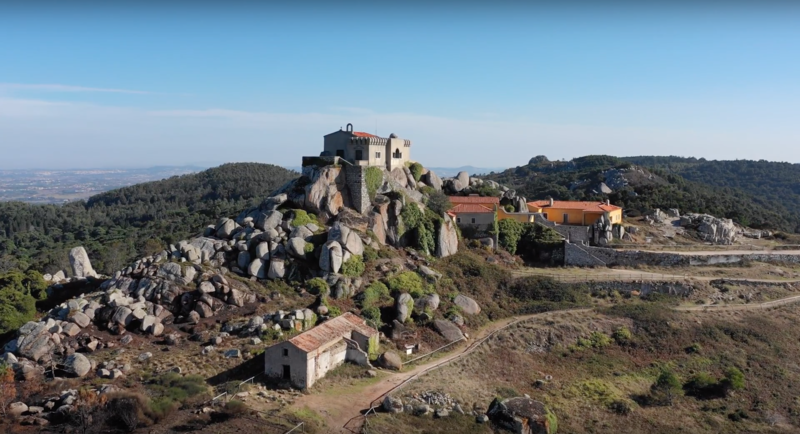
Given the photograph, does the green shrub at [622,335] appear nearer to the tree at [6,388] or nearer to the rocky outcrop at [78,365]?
the rocky outcrop at [78,365]

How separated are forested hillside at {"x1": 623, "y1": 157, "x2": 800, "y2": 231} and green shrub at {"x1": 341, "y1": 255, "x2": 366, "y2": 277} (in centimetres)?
10668

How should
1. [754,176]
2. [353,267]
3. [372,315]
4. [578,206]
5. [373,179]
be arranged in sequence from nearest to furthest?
[372,315] < [353,267] < [373,179] < [578,206] < [754,176]

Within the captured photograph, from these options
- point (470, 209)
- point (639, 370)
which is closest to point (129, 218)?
point (470, 209)

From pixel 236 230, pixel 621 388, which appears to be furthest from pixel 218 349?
pixel 621 388

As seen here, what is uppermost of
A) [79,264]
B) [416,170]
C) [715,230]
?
[416,170]

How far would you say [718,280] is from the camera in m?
44.2

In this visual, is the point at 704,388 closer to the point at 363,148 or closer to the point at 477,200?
the point at 477,200

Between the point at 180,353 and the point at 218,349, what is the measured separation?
1.79m

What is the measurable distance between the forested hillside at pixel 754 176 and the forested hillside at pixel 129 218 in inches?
3670

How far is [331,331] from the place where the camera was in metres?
30.1

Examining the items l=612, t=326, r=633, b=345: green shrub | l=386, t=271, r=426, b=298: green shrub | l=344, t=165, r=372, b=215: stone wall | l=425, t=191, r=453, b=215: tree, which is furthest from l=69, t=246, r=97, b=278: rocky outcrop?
l=612, t=326, r=633, b=345: green shrub

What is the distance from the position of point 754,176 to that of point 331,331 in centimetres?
15544

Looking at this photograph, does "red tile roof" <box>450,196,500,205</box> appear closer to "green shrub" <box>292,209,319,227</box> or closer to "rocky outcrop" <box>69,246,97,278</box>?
"green shrub" <box>292,209,319,227</box>

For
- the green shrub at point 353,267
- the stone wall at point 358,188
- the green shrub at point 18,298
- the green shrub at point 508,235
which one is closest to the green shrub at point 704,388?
the green shrub at point 508,235
